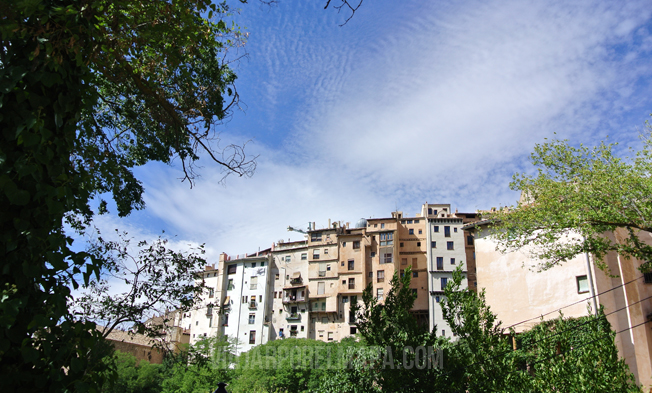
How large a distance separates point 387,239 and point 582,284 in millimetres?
33597

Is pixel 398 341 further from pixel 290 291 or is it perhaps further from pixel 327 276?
pixel 290 291

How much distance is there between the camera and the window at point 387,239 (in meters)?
57.5

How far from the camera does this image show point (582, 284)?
24.7 meters

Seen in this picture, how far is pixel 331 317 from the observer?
5750 centimetres

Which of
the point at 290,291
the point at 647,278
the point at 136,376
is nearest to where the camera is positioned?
the point at 647,278

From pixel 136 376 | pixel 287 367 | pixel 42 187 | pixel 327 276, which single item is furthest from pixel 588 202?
pixel 327 276

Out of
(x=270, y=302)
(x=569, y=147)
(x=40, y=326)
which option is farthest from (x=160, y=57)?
(x=270, y=302)

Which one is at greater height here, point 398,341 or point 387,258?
point 387,258

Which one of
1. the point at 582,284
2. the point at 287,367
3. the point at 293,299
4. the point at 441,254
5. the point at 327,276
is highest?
the point at 441,254

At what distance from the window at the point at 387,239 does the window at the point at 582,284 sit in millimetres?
32888

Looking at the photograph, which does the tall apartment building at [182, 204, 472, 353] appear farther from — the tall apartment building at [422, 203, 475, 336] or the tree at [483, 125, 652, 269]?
the tree at [483, 125, 652, 269]

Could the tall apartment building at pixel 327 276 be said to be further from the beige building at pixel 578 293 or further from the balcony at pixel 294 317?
the beige building at pixel 578 293

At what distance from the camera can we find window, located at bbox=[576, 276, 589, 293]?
2429 centimetres

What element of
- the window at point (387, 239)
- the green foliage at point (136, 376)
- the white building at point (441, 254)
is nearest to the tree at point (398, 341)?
the green foliage at point (136, 376)
